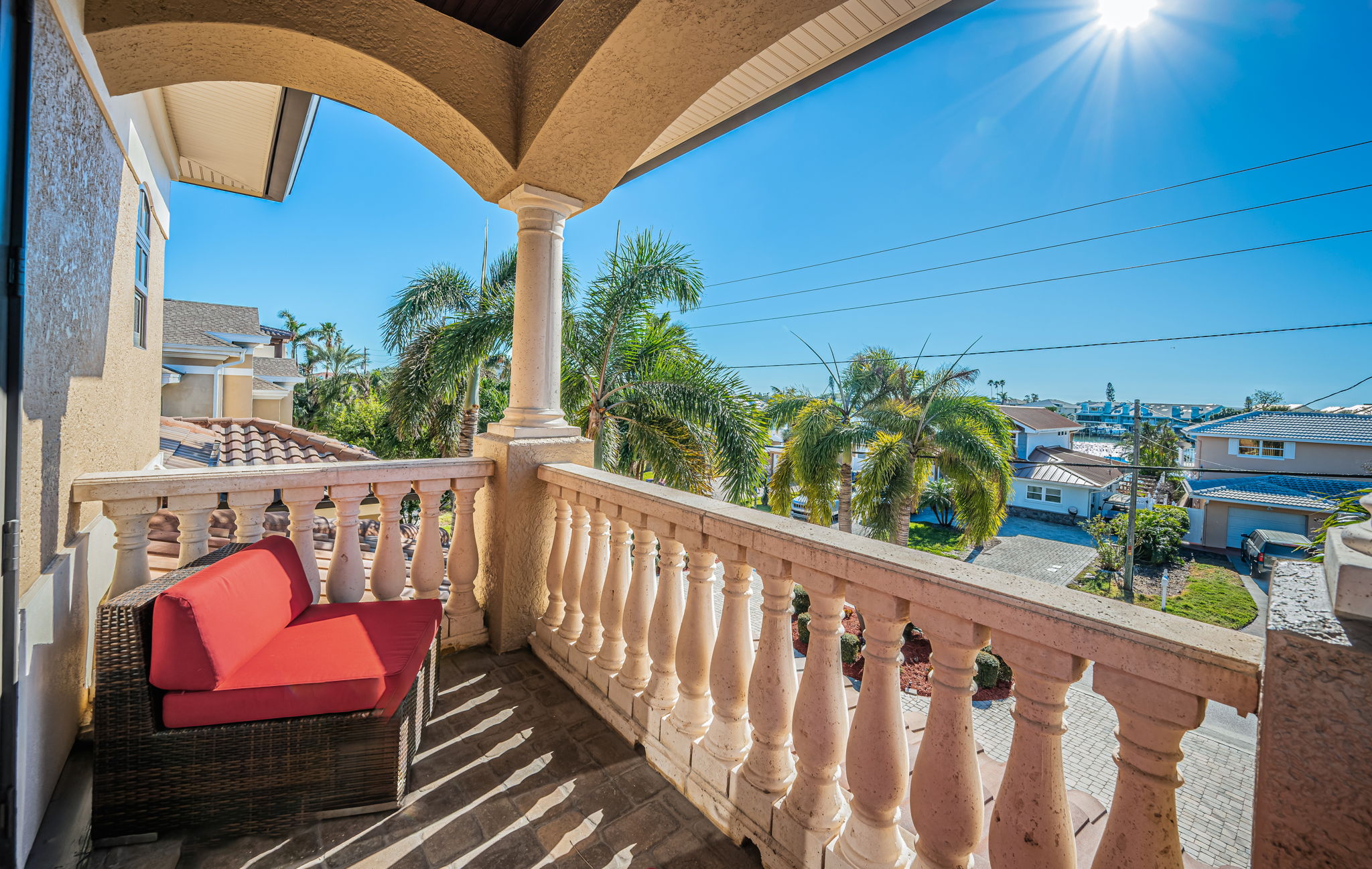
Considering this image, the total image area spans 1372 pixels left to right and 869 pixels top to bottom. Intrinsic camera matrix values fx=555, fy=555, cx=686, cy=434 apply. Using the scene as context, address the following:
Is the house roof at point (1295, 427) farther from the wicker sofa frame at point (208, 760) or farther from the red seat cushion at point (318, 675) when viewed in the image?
the wicker sofa frame at point (208, 760)

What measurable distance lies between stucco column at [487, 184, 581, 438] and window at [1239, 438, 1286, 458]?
47.0 feet

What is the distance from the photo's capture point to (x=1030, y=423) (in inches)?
1041


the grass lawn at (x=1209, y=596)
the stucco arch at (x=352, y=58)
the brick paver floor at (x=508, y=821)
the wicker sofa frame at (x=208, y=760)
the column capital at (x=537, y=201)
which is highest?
the stucco arch at (x=352, y=58)

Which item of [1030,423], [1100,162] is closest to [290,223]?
[1030,423]

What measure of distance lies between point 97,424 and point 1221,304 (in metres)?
46.4

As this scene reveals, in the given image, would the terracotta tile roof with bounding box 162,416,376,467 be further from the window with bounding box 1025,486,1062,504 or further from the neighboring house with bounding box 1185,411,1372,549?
the window with bounding box 1025,486,1062,504

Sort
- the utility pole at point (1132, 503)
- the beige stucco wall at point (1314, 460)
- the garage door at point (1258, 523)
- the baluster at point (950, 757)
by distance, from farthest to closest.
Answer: the garage door at point (1258, 523) < the utility pole at point (1132, 503) < the beige stucco wall at point (1314, 460) < the baluster at point (950, 757)

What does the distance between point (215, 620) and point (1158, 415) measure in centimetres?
2073

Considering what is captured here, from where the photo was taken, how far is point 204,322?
16.0 m

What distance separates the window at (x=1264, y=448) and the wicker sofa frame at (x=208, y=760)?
1529 cm

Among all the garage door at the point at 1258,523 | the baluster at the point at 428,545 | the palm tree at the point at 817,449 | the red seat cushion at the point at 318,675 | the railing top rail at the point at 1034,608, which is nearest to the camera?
the railing top rail at the point at 1034,608

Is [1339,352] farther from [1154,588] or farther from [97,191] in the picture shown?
[97,191]

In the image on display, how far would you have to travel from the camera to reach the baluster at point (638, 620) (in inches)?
84.2

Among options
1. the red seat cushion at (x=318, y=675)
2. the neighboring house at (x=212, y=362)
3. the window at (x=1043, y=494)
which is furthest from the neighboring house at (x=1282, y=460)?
the neighboring house at (x=212, y=362)
